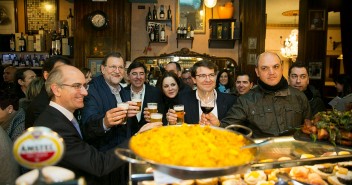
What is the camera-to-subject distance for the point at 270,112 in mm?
3027

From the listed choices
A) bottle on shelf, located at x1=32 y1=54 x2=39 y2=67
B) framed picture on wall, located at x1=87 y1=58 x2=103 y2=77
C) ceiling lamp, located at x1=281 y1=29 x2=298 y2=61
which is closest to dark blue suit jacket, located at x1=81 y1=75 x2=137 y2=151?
framed picture on wall, located at x1=87 y1=58 x2=103 y2=77

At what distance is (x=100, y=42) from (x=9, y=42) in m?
2.82

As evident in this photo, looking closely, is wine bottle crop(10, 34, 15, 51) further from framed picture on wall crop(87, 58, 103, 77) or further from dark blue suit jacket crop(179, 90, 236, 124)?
dark blue suit jacket crop(179, 90, 236, 124)

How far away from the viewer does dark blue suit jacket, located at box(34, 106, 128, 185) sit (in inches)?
78.7

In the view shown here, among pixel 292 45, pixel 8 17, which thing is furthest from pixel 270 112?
pixel 8 17

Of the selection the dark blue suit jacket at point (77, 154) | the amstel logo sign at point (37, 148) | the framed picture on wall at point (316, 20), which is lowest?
the dark blue suit jacket at point (77, 154)

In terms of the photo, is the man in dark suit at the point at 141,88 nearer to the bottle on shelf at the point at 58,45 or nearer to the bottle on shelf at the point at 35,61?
the bottle on shelf at the point at 58,45

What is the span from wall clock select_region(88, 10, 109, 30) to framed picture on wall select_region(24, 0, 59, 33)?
1.58 m

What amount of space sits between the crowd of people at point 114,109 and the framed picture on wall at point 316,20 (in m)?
4.45

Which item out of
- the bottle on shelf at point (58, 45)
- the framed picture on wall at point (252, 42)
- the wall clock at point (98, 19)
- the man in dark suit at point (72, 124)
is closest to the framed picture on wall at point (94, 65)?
the wall clock at point (98, 19)

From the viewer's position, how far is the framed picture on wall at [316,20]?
25.8ft

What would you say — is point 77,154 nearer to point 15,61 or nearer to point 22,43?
point 22,43

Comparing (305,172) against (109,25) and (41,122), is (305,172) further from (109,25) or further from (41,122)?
(109,25)

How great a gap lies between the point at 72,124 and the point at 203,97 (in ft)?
5.40
